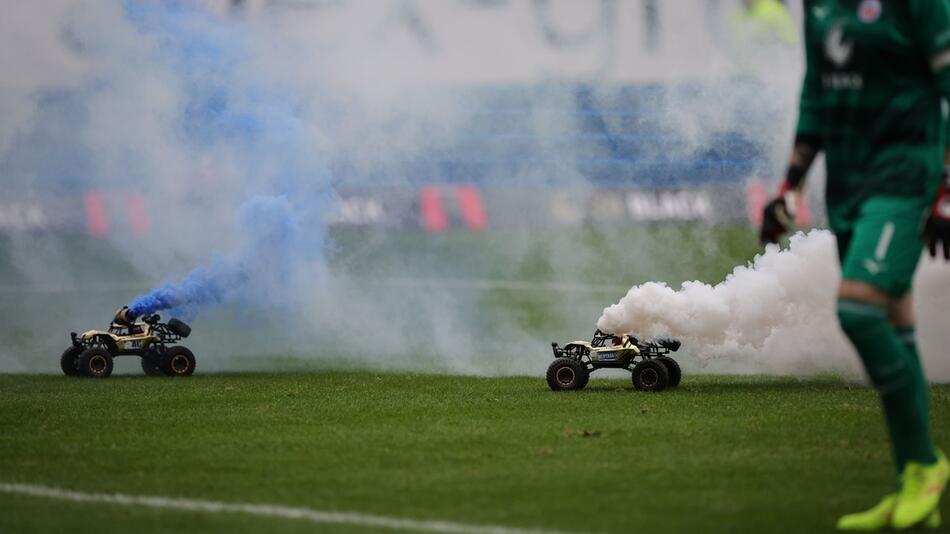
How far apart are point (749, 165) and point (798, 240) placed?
8.55 meters

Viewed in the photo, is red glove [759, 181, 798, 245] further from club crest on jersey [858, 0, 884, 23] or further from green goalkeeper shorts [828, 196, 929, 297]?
club crest on jersey [858, 0, 884, 23]

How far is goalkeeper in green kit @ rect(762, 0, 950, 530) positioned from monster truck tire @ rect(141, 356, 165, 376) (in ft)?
30.2

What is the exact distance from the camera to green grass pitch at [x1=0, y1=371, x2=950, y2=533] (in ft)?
20.6

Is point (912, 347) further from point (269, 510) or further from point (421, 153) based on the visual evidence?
point (421, 153)

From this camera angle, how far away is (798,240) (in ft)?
40.0

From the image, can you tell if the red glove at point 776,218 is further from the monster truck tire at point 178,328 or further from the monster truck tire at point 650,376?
the monster truck tire at point 178,328

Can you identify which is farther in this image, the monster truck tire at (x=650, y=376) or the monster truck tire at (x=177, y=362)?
the monster truck tire at (x=177, y=362)

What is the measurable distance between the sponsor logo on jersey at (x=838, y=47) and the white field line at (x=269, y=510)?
2.30 meters

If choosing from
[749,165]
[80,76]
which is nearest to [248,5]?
[80,76]

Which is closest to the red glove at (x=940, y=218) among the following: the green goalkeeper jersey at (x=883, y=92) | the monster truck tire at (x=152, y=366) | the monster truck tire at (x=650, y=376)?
the green goalkeeper jersey at (x=883, y=92)

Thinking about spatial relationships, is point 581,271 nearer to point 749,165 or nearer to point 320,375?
point 749,165

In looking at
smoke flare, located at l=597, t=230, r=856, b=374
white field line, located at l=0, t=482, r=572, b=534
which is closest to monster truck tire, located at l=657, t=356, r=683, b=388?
smoke flare, located at l=597, t=230, r=856, b=374

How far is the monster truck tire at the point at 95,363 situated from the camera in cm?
1400

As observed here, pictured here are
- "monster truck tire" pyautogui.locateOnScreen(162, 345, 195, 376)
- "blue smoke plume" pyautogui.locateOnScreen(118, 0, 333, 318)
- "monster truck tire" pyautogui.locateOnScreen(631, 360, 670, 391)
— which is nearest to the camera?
"monster truck tire" pyautogui.locateOnScreen(631, 360, 670, 391)
